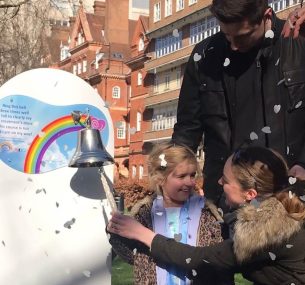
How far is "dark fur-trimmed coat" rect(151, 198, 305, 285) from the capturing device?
3012 mm

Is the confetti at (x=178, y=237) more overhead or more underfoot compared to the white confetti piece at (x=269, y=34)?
more underfoot

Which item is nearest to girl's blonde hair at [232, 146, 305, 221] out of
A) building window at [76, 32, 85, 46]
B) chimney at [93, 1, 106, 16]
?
building window at [76, 32, 85, 46]

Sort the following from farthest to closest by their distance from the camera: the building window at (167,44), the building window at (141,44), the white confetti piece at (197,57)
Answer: the building window at (141,44)
the building window at (167,44)
the white confetti piece at (197,57)

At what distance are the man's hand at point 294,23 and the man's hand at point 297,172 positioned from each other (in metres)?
0.74

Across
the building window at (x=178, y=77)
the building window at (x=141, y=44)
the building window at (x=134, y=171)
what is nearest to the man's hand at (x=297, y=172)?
the building window at (x=178, y=77)

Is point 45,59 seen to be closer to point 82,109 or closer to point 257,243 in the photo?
point 82,109

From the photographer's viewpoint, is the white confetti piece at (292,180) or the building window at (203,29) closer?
the white confetti piece at (292,180)

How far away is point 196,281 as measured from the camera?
3.56 meters

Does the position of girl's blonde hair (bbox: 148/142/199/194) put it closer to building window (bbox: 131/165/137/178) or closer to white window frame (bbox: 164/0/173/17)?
white window frame (bbox: 164/0/173/17)

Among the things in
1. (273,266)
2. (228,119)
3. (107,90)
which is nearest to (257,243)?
(273,266)

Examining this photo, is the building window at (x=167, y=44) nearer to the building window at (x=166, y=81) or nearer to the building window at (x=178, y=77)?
the building window at (x=178, y=77)

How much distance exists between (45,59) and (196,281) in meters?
30.5

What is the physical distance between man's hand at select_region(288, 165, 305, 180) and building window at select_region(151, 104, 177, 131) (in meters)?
42.4

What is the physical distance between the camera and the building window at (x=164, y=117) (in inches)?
1832
